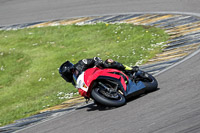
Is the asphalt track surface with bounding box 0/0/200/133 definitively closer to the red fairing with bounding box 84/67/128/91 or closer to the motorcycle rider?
the red fairing with bounding box 84/67/128/91

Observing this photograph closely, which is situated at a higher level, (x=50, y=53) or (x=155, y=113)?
(x=50, y=53)

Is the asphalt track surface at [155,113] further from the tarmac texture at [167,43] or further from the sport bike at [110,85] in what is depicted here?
the sport bike at [110,85]

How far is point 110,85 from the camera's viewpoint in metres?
8.80

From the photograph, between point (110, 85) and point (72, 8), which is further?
point (72, 8)

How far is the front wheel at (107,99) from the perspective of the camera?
8227 millimetres

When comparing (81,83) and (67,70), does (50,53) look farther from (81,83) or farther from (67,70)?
(81,83)

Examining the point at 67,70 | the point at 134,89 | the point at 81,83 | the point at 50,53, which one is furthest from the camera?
the point at 50,53

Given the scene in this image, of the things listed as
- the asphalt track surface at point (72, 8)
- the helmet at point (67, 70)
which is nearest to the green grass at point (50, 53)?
the asphalt track surface at point (72, 8)

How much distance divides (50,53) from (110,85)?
23.3 feet

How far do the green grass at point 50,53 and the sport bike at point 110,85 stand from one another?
8.27 feet

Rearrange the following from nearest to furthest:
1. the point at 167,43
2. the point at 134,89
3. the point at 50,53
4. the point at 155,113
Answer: the point at 155,113
the point at 134,89
the point at 167,43
the point at 50,53

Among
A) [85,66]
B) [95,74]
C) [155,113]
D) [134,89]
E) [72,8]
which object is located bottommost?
[155,113]

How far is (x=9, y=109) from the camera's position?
36.9ft

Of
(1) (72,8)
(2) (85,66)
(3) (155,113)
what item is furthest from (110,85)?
(1) (72,8)
